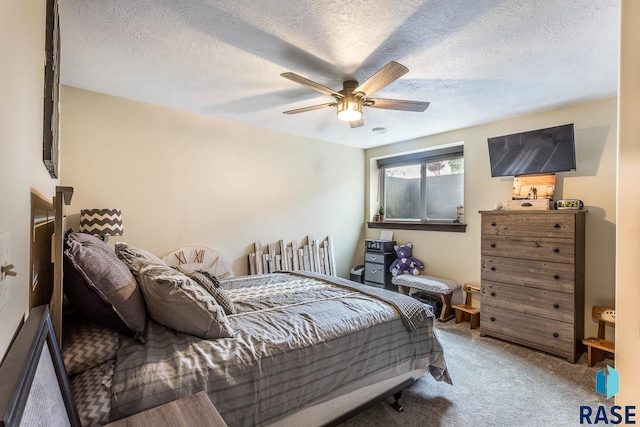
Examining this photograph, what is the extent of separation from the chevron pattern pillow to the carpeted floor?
143 cm

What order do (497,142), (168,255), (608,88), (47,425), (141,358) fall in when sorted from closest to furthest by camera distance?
(47,425) < (141,358) < (608,88) < (168,255) < (497,142)

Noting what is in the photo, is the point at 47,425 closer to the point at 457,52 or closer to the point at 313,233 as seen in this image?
the point at 457,52

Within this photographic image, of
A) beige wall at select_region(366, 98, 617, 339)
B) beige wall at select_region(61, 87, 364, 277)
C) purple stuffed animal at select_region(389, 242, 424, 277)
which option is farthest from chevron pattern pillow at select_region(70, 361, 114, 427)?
beige wall at select_region(366, 98, 617, 339)

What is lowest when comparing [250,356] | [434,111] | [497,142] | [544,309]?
[544,309]

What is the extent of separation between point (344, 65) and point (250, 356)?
2.05 m

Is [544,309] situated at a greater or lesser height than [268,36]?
lesser

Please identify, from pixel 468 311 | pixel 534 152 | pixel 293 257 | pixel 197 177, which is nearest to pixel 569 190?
pixel 534 152

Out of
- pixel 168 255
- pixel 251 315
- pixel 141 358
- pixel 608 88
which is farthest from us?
pixel 168 255

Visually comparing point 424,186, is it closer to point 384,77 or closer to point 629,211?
point 384,77

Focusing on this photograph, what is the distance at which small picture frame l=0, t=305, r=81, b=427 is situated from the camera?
41 centimetres

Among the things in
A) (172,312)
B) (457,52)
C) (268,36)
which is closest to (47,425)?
(172,312)

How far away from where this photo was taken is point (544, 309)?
293 cm

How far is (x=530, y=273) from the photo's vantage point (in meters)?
3.02

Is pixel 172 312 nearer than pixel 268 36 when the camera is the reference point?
Yes
